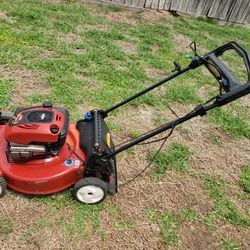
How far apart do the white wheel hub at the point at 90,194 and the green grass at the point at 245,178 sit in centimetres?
172

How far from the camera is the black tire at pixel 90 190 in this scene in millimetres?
2820

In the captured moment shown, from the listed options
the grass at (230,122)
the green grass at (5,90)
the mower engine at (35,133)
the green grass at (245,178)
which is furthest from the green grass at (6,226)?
the grass at (230,122)

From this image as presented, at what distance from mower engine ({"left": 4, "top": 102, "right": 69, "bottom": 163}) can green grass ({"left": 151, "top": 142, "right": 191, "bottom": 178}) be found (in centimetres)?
131

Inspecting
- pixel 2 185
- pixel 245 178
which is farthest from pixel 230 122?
pixel 2 185

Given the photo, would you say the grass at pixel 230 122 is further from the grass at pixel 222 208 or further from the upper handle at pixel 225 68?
the upper handle at pixel 225 68

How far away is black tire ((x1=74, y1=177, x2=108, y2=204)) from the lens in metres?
2.82

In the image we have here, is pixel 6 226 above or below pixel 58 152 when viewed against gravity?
below

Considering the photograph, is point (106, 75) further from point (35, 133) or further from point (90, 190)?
point (35, 133)

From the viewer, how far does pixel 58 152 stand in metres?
2.88

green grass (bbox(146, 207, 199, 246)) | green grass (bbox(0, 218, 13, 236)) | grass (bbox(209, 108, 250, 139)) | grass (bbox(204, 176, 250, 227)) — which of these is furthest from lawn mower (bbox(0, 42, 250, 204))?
grass (bbox(209, 108, 250, 139))

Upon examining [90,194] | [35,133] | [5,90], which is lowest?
→ [5,90]

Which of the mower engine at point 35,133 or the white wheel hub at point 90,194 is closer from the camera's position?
the mower engine at point 35,133

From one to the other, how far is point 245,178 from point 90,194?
193 centimetres

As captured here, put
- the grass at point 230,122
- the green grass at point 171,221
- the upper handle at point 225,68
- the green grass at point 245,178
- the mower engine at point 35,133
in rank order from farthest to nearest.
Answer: the grass at point 230,122 → the green grass at point 245,178 → the green grass at point 171,221 → the mower engine at point 35,133 → the upper handle at point 225,68
